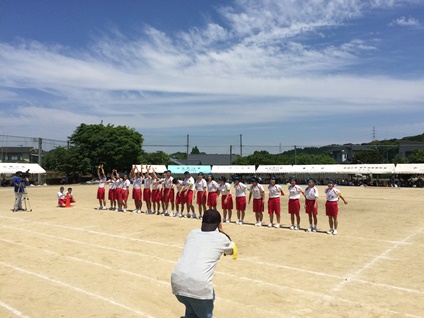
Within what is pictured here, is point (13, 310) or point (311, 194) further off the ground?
point (311, 194)

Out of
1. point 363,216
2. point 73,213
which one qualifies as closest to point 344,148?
point 363,216

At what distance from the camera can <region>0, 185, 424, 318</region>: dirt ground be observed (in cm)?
552

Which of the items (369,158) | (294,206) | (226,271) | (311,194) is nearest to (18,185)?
(294,206)

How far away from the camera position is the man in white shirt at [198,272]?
3.33 metres

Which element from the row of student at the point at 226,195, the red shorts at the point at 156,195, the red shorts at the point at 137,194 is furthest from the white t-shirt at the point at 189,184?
the red shorts at the point at 137,194

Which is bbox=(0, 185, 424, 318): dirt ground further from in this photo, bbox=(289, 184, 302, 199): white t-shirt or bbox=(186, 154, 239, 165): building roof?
bbox=(186, 154, 239, 165): building roof

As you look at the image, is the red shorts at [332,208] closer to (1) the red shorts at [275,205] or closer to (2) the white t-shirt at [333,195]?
(2) the white t-shirt at [333,195]

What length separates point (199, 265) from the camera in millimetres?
3398

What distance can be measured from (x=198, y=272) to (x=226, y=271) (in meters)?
4.21

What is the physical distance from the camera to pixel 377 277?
279 inches

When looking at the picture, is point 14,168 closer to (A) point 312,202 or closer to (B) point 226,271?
(A) point 312,202

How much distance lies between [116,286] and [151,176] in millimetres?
10132

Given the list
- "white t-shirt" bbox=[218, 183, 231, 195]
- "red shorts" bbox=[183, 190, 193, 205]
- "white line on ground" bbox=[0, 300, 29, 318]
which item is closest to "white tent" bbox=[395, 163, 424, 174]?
"white t-shirt" bbox=[218, 183, 231, 195]

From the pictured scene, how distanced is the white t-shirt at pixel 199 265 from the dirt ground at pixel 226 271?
6.94ft
